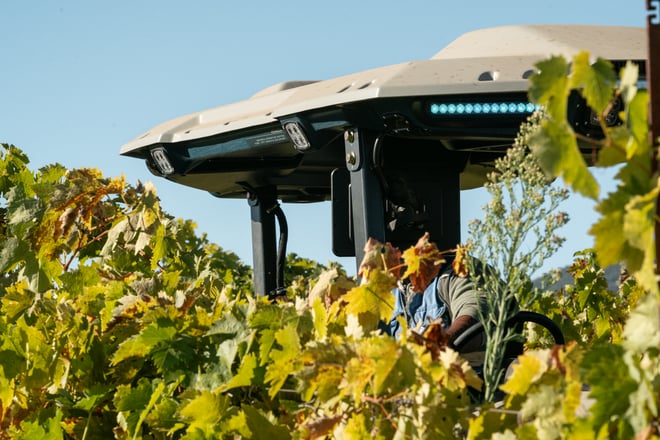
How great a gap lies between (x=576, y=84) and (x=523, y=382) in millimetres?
572

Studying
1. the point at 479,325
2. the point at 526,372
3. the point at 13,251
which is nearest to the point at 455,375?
the point at 526,372

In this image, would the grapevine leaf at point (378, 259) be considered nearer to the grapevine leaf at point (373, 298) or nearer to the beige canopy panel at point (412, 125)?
the grapevine leaf at point (373, 298)

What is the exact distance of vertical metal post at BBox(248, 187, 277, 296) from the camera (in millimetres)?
7781

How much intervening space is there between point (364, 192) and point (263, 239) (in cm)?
244

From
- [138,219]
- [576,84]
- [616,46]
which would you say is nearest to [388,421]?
[576,84]

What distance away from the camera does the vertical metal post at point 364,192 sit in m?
5.54

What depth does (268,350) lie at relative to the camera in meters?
2.76

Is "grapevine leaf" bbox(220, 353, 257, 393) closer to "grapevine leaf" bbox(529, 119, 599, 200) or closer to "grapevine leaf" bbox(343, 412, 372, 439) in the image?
"grapevine leaf" bbox(343, 412, 372, 439)

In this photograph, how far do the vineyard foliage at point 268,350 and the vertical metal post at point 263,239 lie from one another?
287 centimetres

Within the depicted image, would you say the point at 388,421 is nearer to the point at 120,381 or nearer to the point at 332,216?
the point at 120,381

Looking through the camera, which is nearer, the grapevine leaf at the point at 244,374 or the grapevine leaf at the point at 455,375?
the grapevine leaf at the point at 455,375

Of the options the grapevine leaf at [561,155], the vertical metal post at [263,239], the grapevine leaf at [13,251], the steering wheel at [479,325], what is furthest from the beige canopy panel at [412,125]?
the grapevine leaf at [561,155]

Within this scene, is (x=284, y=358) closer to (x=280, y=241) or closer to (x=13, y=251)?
(x=13, y=251)

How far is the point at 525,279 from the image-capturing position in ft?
8.43
